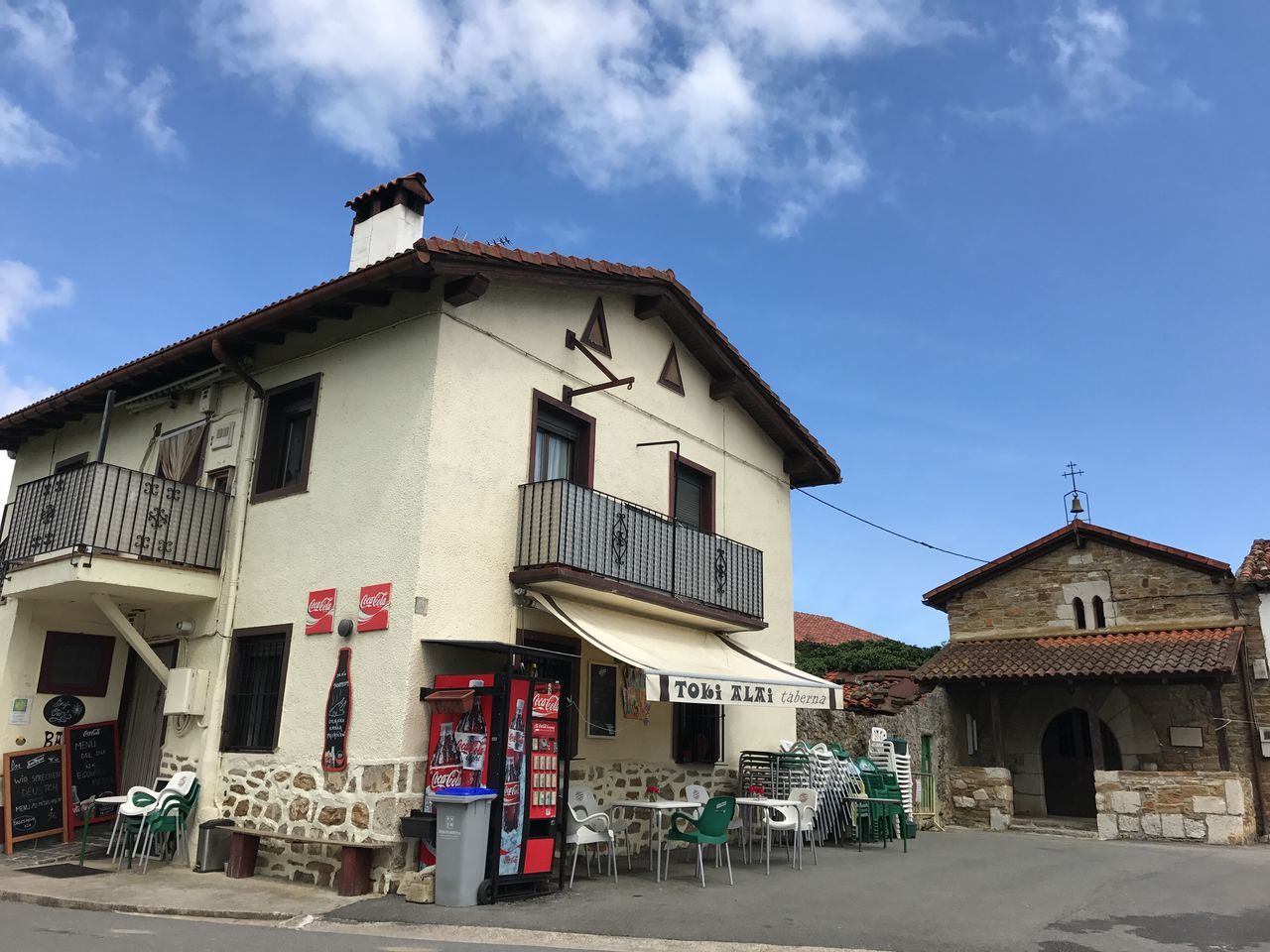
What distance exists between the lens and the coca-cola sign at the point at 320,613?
10.8m

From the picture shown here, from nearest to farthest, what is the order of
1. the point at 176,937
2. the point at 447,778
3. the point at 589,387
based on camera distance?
the point at 176,937
the point at 447,778
the point at 589,387

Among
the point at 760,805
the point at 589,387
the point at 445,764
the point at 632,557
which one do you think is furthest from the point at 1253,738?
the point at 445,764

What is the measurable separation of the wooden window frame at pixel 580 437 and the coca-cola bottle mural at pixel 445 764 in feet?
12.0

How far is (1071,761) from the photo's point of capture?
21.0m

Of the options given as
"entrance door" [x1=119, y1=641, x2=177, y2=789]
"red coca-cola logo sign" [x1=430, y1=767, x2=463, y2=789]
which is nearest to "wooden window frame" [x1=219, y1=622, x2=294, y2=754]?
"entrance door" [x1=119, y1=641, x2=177, y2=789]

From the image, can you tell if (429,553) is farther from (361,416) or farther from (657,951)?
(657,951)

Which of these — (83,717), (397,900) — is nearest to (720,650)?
(397,900)

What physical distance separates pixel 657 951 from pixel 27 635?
33.5 ft

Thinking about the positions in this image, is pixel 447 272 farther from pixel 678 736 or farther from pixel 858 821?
pixel 858 821

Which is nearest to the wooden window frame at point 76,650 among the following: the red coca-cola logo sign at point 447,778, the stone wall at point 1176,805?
the red coca-cola logo sign at point 447,778

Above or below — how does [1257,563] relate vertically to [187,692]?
above

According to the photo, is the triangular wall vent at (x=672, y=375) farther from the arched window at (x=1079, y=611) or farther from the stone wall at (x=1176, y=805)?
the arched window at (x=1079, y=611)

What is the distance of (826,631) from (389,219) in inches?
1046

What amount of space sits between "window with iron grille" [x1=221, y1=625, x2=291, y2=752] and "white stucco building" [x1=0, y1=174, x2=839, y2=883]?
4cm
